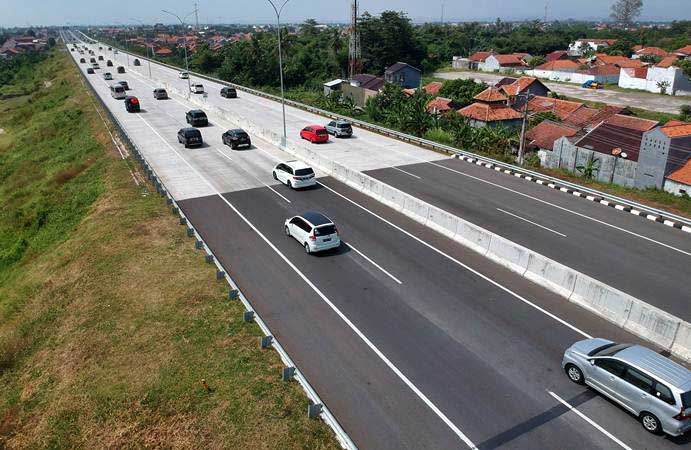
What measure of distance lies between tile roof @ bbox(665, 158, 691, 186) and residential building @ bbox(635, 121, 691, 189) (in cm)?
27

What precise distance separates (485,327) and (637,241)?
37.9 ft

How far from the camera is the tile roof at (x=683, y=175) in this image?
33156mm

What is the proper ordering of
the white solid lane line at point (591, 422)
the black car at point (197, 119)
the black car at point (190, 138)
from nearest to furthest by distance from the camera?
the white solid lane line at point (591, 422), the black car at point (190, 138), the black car at point (197, 119)

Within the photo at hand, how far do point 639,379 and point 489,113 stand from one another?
49.5 m

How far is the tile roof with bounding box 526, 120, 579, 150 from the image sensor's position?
159ft

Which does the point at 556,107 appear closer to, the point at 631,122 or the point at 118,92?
the point at 631,122

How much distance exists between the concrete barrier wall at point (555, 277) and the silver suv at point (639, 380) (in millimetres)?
2612

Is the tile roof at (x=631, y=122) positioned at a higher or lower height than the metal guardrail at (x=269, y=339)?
higher

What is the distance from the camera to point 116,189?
1247 inches

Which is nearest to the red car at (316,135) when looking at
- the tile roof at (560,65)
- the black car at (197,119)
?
the black car at (197,119)

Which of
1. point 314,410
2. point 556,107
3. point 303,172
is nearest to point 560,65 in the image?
point 556,107

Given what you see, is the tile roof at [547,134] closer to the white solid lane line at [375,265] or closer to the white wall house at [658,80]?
the white solid lane line at [375,265]

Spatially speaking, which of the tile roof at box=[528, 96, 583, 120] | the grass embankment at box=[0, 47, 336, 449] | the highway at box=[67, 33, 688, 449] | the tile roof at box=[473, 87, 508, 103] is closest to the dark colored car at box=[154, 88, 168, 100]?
the grass embankment at box=[0, 47, 336, 449]

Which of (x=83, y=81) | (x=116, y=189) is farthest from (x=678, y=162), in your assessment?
(x=83, y=81)
